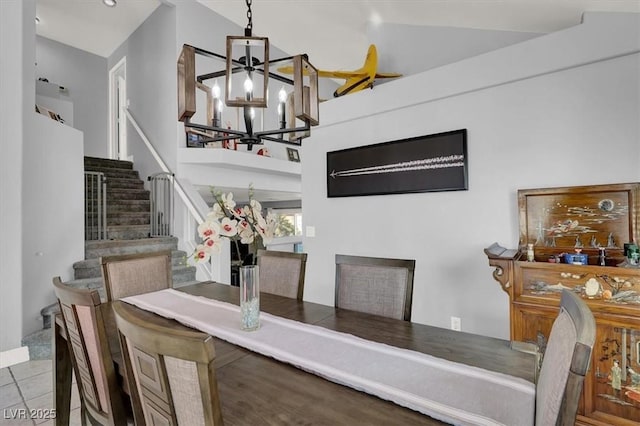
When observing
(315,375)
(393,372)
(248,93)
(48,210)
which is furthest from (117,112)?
(393,372)

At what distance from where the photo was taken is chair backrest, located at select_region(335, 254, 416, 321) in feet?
5.59

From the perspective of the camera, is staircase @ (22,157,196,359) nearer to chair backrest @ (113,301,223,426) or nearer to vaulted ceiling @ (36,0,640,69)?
vaulted ceiling @ (36,0,640,69)

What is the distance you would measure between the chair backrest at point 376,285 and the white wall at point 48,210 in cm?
293

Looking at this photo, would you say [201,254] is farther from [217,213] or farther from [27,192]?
[27,192]

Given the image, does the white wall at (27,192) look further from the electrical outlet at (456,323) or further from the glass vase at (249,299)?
the electrical outlet at (456,323)

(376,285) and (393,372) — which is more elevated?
(376,285)

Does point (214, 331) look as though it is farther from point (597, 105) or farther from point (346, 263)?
point (597, 105)

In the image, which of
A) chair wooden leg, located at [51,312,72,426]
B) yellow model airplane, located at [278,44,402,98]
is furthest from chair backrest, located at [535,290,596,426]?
yellow model airplane, located at [278,44,402,98]

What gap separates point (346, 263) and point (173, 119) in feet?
13.9

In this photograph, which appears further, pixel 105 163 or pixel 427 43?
pixel 105 163

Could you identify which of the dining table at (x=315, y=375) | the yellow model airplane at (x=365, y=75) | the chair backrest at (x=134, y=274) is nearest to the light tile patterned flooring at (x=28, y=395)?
the dining table at (x=315, y=375)

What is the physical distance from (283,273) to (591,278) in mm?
1743

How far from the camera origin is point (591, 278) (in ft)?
5.45

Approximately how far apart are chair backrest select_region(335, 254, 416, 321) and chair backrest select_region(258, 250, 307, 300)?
0.95 ft
